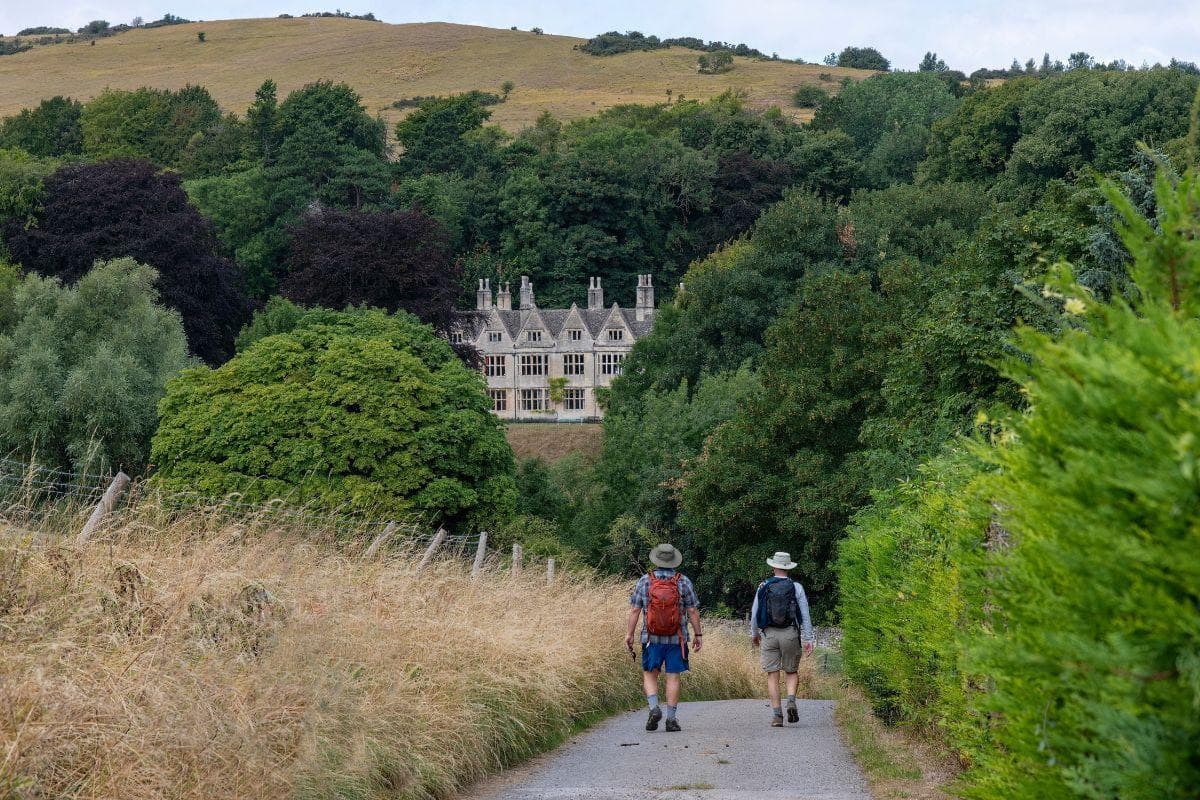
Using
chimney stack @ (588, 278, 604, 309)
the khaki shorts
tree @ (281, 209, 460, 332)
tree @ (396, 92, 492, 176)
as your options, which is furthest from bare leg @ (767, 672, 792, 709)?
tree @ (396, 92, 492, 176)

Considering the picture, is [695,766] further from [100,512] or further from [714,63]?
[714,63]

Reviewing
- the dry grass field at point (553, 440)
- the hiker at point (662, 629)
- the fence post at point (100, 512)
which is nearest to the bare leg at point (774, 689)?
the hiker at point (662, 629)

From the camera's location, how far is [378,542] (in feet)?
46.2

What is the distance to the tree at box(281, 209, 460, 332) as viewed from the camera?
59656 millimetres

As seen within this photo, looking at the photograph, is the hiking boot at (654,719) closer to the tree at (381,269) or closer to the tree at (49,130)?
the tree at (381,269)

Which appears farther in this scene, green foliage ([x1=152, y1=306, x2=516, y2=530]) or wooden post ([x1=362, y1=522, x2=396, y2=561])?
green foliage ([x1=152, y1=306, x2=516, y2=530])

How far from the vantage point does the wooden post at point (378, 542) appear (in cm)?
1349

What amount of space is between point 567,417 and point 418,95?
8628 centimetres

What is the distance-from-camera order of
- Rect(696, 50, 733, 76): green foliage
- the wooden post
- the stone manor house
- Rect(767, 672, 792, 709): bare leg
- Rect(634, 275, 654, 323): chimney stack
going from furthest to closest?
Rect(696, 50, 733, 76): green foliage < Rect(634, 275, 654, 323): chimney stack < the stone manor house < Rect(767, 672, 792, 709): bare leg < the wooden post

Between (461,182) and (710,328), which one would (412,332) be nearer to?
(710,328)

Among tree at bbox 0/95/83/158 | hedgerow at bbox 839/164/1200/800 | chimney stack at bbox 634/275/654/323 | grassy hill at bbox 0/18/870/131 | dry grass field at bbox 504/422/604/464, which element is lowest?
dry grass field at bbox 504/422/604/464

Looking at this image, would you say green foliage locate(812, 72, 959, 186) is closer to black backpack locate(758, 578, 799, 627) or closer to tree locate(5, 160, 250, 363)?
tree locate(5, 160, 250, 363)

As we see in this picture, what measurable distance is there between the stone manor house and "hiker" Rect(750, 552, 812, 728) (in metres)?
88.3

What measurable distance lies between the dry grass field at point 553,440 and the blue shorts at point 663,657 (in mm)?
64151
